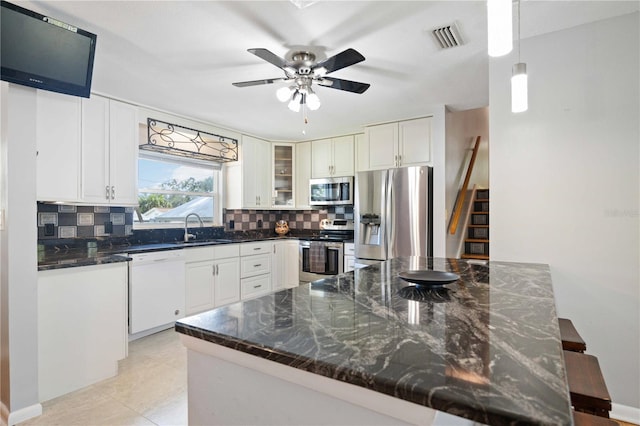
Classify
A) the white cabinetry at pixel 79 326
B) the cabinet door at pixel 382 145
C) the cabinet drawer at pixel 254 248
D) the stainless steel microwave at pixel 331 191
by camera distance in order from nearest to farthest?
the white cabinetry at pixel 79 326 → the cabinet door at pixel 382 145 → the cabinet drawer at pixel 254 248 → the stainless steel microwave at pixel 331 191

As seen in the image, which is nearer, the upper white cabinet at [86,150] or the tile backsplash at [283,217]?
the upper white cabinet at [86,150]

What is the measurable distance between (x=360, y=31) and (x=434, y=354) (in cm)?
197

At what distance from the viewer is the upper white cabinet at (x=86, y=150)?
2518 millimetres

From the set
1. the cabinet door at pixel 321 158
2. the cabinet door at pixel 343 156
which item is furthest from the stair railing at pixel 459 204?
the cabinet door at pixel 321 158

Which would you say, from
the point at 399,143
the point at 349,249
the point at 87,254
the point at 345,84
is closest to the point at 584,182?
the point at 345,84

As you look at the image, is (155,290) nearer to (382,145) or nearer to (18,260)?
(18,260)

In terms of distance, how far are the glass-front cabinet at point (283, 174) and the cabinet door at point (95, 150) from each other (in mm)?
2397

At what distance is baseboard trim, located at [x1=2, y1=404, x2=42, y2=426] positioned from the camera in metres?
1.85

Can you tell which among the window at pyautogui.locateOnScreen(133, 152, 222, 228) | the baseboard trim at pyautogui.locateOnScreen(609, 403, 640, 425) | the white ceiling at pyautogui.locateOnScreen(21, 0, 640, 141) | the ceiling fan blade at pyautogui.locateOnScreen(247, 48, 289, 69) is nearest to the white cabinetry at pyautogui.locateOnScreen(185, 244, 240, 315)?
the window at pyautogui.locateOnScreen(133, 152, 222, 228)

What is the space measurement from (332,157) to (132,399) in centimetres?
362

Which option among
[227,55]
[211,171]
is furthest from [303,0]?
[211,171]

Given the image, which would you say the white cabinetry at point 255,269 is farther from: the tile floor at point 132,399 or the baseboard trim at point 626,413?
the baseboard trim at point 626,413

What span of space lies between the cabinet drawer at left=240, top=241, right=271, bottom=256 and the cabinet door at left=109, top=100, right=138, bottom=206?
4.52 ft

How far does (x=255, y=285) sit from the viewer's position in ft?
14.2
